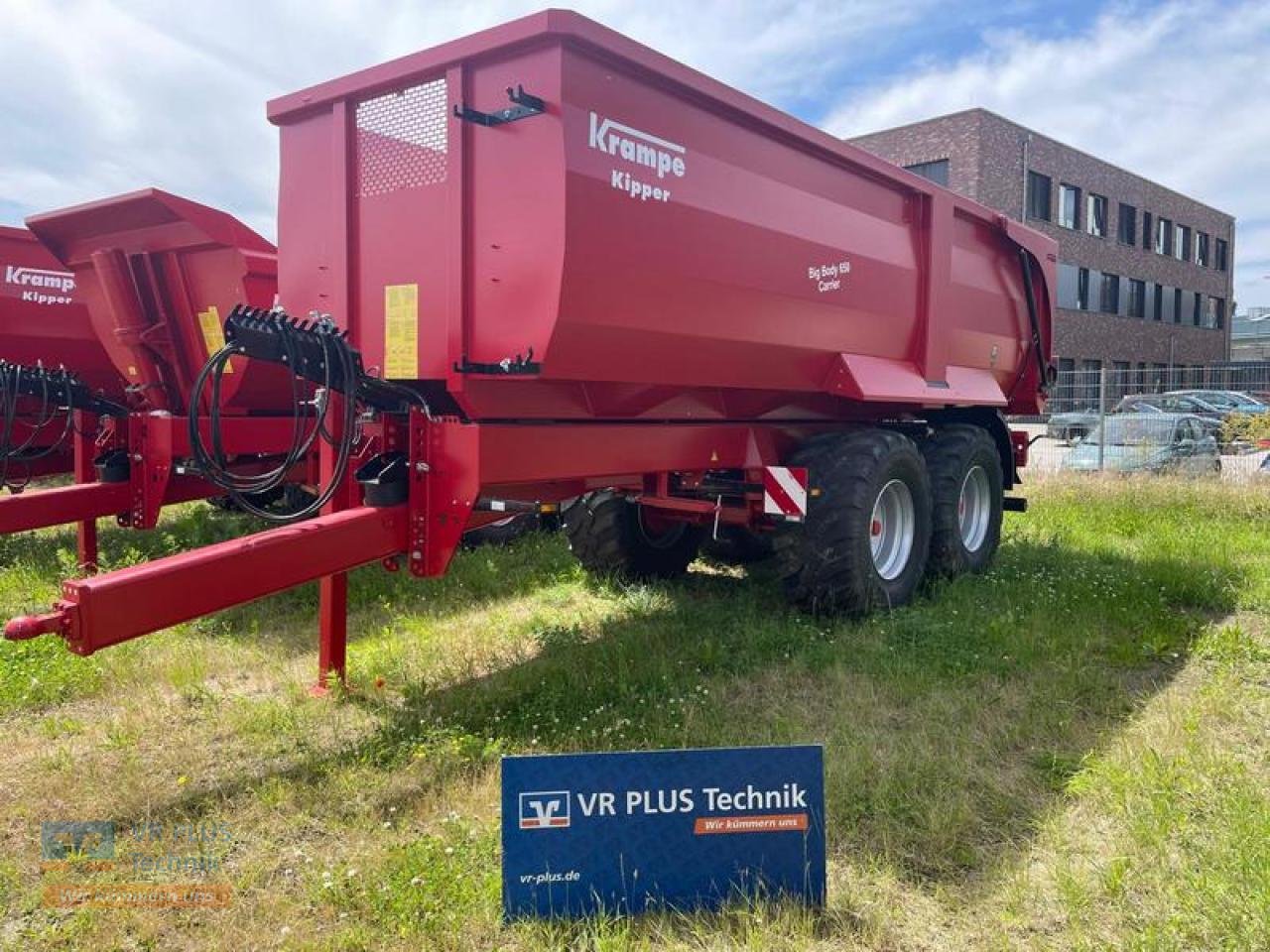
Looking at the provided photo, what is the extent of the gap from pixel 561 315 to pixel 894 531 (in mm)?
3208

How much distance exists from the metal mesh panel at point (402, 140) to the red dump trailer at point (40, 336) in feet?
13.7

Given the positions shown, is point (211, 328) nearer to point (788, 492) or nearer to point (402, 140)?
point (402, 140)

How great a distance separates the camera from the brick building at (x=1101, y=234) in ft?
101

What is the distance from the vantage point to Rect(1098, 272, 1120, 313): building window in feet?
118

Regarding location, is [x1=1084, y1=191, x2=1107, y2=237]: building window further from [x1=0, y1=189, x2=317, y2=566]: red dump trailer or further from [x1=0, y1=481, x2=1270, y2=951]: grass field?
[x1=0, y1=189, x2=317, y2=566]: red dump trailer

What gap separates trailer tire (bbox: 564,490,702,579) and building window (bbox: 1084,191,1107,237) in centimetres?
3386

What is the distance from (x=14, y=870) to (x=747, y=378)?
3.55m

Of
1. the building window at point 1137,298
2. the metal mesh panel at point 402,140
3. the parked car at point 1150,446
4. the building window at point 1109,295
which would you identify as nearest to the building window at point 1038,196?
the building window at point 1109,295

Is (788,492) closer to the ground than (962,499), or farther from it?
farther from it

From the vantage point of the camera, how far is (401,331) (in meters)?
4.11

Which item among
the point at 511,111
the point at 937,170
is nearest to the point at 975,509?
the point at 511,111

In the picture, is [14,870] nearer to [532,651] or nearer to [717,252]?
[532,651]

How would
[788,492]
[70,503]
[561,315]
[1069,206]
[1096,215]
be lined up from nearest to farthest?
[561,315], [788,492], [70,503], [1069,206], [1096,215]

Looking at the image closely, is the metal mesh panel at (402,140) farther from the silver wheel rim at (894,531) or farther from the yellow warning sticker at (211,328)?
the silver wheel rim at (894,531)
